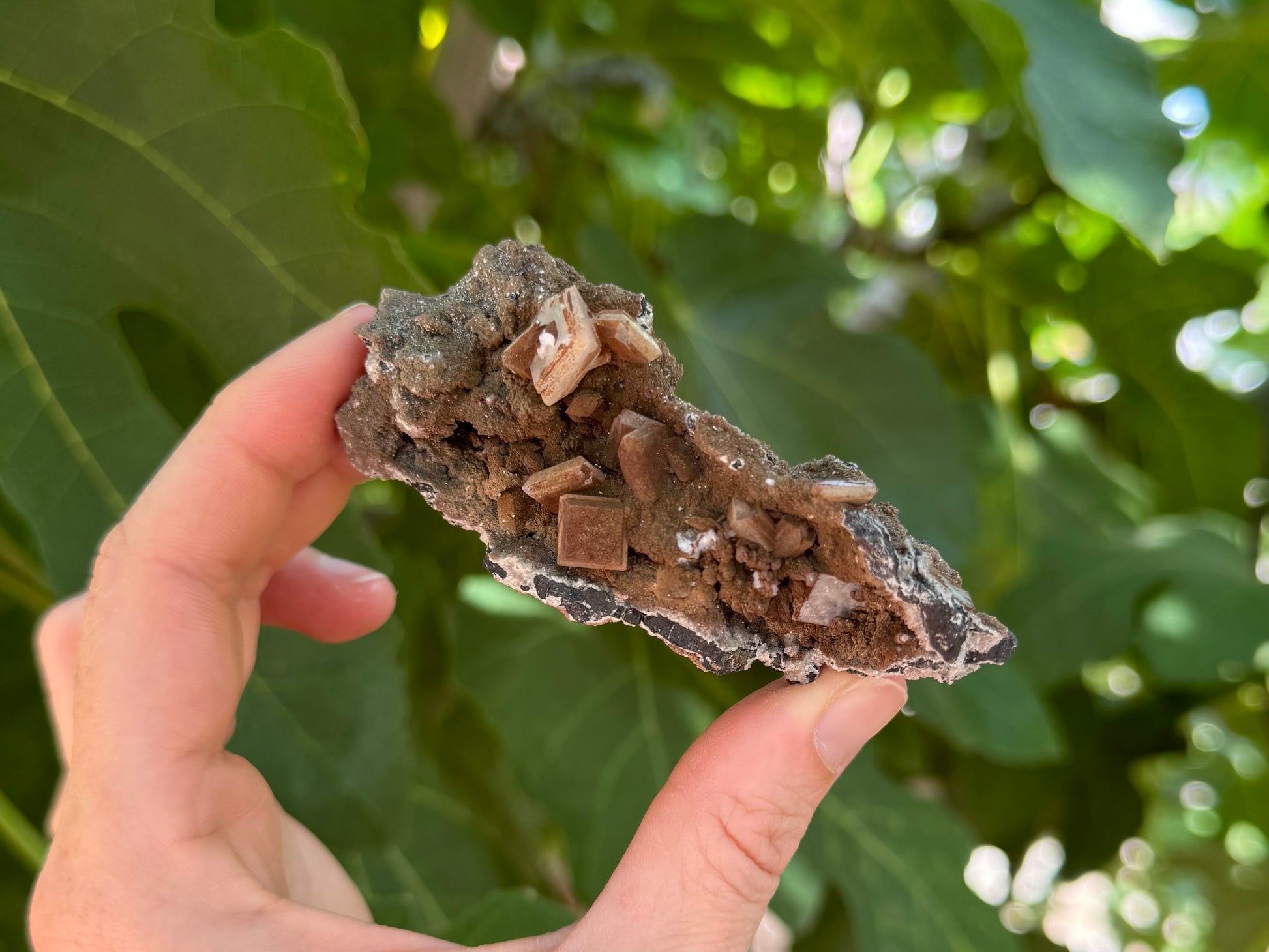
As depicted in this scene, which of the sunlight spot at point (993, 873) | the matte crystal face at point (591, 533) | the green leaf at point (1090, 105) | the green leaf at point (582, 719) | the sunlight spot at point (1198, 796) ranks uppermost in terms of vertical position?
the green leaf at point (1090, 105)

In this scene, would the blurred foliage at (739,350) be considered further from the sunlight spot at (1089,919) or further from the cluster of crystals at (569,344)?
the sunlight spot at (1089,919)

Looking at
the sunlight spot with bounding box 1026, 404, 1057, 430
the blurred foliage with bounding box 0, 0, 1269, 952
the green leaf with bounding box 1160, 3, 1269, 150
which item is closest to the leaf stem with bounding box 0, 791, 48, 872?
the blurred foliage with bounding box 0, 0, 1269, 952

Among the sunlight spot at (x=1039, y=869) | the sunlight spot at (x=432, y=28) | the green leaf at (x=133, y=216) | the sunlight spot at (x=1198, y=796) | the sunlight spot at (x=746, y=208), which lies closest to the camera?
the green leaf at (x=133, y=216)

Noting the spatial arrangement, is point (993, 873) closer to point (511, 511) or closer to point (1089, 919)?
point (1089, 919)

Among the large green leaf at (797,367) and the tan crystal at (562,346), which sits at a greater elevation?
the tan crystal at (562,346)

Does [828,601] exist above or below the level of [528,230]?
above

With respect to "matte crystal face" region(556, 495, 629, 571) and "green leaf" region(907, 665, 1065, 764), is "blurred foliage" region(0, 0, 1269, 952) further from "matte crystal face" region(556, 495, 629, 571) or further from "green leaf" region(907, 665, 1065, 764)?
"matte crystal face" region(556, 495, 629, 571)

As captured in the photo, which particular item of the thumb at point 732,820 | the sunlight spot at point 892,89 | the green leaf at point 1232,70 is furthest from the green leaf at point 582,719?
the green leaf at point 1232,70

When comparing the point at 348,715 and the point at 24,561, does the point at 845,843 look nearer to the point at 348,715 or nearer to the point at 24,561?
the point at 348,715

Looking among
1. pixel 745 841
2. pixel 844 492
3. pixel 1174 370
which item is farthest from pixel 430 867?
pixel 1174 370
